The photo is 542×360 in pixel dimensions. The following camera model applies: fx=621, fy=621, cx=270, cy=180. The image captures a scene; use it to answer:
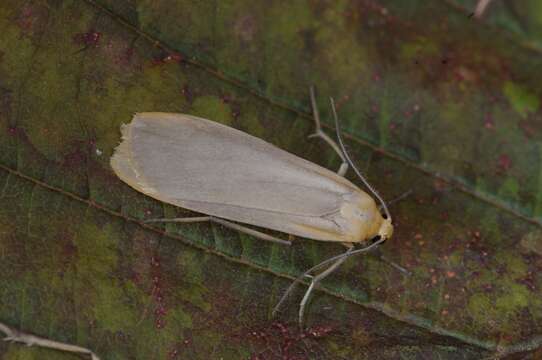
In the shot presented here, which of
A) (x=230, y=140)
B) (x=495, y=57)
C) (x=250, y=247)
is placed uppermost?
(x=495, y=57)

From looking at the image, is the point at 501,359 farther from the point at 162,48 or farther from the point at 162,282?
the point at 162,48

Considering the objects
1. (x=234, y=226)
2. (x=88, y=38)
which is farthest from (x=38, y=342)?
(x=88, y=38)

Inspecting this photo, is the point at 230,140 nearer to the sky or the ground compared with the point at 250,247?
nearer to the sky

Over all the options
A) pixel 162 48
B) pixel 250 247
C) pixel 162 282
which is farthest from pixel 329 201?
pixel 162 48

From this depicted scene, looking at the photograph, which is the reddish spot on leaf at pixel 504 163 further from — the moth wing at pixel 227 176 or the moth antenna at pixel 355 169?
the moth wing at pixel 227 176

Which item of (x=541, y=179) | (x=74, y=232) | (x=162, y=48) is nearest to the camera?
(x=74, y=232)

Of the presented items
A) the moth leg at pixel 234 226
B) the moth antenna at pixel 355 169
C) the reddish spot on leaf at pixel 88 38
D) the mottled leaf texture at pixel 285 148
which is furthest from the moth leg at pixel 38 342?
the moth antenna at pixel 355 169
